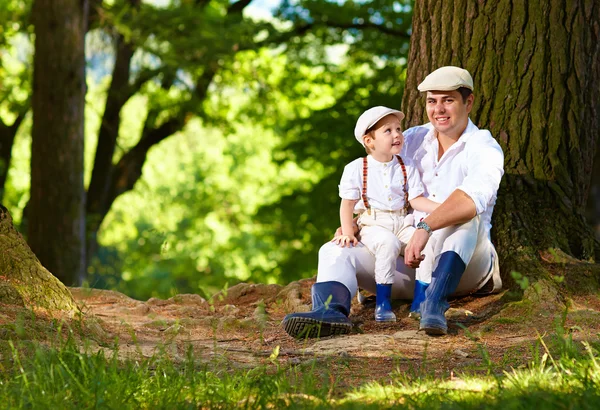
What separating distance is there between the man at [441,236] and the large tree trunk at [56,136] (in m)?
6.35

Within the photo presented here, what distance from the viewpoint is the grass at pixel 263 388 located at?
3.01 meters

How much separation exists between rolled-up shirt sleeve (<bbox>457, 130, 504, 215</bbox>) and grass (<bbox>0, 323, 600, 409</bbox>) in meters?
1.40

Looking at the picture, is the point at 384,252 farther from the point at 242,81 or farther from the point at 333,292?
the point at 242,81

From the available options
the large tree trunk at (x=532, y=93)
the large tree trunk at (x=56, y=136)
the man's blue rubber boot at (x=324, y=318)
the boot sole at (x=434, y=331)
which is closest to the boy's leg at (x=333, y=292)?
the man's blue rubber boot at (x=324, y=318)

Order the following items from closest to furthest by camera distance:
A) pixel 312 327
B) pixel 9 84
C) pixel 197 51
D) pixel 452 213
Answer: pixel 312 327 → pixel 452 213 → pixel 197 51 → pixel 9 84

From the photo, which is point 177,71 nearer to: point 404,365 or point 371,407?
point 404,365

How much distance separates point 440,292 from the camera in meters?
4.79

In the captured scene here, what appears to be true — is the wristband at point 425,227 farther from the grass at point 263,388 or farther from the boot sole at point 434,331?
the grass at point 263,388

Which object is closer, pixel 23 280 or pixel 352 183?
pixel 23 280

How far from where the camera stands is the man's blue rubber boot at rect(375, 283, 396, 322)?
16.8 ft

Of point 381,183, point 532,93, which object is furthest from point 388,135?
point 532,93

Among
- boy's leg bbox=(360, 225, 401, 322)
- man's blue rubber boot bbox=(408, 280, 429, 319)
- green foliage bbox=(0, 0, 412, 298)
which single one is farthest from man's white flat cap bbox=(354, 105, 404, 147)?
green foliage bbox=(0, 0, 412, 298)

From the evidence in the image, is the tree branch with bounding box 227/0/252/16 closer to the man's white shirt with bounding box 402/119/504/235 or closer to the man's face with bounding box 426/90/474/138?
the man's white shirt with bounding box 402/119/504/235

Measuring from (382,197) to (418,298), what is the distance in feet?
2.12
